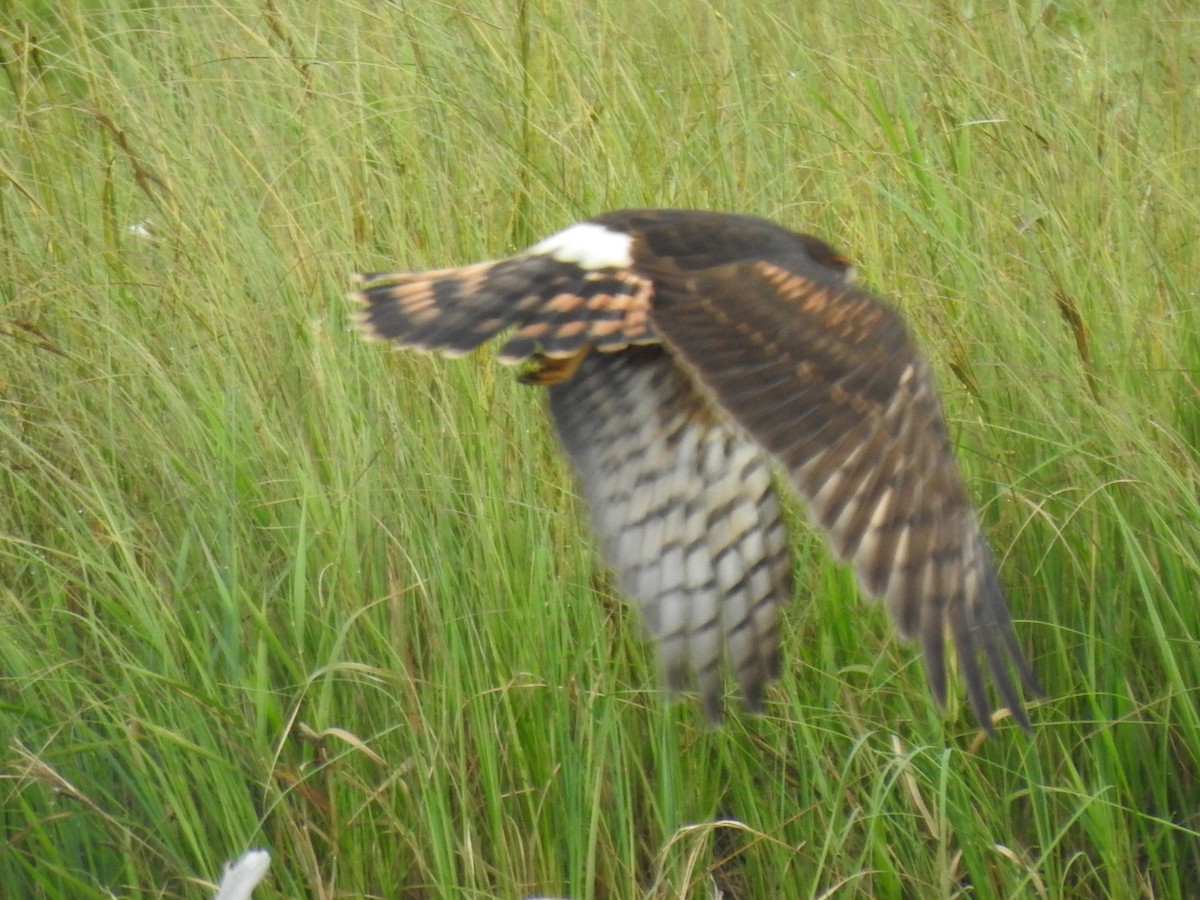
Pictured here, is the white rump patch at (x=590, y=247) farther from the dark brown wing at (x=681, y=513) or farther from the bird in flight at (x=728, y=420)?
the dark brown wing at (x=681, y=513)

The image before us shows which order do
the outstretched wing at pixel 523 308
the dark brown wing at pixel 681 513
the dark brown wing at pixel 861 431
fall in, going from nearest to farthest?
the dark brown wing at pixel 861 431 < the outstretched wing at pixel 523 308 < the dark brown wing at pixel 681 513

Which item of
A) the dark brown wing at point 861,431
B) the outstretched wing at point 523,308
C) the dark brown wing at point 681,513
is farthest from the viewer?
the dark brown wing at point 681,513

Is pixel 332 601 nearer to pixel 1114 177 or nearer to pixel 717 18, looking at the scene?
pixel 1114 177

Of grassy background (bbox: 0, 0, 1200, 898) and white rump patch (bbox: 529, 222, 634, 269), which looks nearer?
grassy background (bbox: 0, 0, 1200, 898)

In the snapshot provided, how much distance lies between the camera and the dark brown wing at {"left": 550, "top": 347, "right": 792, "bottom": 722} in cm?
246

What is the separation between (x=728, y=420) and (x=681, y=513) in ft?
0.67

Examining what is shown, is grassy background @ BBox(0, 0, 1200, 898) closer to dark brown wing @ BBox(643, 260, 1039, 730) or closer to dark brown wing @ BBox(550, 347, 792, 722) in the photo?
dark brown wing @ BBox(550, 347, 792, 722)

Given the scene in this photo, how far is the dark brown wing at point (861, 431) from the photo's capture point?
79.7 inches

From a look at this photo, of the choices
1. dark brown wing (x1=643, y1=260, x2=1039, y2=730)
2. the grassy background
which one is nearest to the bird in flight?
dark brown wing (x1=643, y1=260, x2=1039, y2=730)

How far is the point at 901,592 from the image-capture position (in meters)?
2.01

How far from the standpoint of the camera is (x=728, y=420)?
8.04 ft

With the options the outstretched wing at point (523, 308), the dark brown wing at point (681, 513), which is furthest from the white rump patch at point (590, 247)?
the dark brown wing at point (681, 513)

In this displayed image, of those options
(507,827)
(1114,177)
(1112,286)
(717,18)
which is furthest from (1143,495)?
(717,18)

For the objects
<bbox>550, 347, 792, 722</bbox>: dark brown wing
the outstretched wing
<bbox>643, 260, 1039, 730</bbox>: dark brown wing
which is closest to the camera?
<bbox>643, 260, 1039, 730</bbox>: dark brown wing
